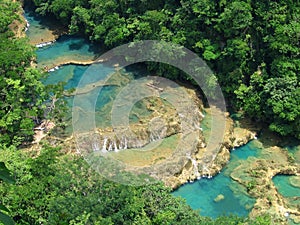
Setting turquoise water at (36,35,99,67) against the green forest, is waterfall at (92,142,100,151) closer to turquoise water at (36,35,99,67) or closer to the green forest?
the green forest

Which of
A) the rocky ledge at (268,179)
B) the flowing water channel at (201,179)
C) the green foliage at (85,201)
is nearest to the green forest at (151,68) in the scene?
the green foliage at (85,201)

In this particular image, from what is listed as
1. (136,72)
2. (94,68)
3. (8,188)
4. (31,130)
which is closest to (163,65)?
(136,72)

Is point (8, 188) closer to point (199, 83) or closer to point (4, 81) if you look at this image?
point (4, 81)

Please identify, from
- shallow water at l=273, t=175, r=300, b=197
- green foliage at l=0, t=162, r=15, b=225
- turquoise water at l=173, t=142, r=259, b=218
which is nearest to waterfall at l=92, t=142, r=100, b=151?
turquoise water at l=173, t=142, r=259, b=218

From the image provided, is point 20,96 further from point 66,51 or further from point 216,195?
point 216,195

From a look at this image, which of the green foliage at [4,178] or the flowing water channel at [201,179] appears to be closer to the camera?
the green foliage at [4,178]

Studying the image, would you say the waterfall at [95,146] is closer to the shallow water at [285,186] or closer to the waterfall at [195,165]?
the waterfall at [195,165]

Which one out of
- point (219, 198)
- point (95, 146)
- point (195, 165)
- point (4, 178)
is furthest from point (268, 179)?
point (4, 178)
